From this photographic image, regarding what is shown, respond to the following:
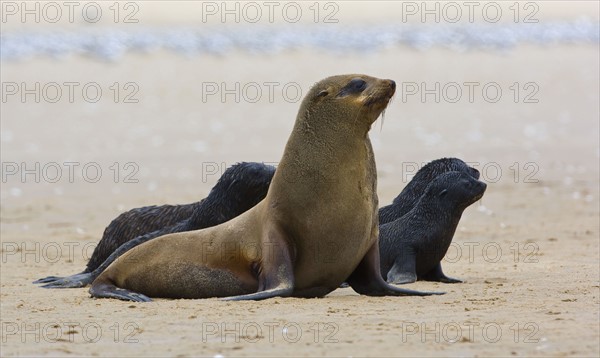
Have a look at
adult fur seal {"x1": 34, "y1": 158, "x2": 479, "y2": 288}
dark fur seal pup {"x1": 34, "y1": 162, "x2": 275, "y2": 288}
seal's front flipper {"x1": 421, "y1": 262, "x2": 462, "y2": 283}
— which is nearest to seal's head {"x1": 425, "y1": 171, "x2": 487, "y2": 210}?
adult fur seal {"x1": 34, "y1": 158, "x2": 479, "y2": 288}

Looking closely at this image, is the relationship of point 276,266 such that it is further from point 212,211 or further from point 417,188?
point 417,188

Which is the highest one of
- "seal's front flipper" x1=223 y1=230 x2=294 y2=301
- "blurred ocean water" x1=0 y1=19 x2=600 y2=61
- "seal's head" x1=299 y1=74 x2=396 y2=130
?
"blurred ocean water" x1=0 y1=19 x2=600 y2=61

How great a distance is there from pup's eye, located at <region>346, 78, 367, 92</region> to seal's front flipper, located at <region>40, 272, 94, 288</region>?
305 cm

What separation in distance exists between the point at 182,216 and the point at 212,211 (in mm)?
884

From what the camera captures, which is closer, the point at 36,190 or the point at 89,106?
the point at 36,190

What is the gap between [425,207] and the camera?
10.7m

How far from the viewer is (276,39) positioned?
147 ft

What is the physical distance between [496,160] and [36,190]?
714 centimetres

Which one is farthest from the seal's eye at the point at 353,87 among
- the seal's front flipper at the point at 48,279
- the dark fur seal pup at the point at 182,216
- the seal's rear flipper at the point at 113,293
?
the seal's front flipper at the point at 48,279

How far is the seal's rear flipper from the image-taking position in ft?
29.4

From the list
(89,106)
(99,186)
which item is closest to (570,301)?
(99,186)

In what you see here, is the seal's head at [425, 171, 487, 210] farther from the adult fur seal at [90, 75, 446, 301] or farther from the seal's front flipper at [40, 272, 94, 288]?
the seal's front flipper at [40, 272, 94, 288]

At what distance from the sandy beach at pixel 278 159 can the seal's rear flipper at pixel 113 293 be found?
131 mm

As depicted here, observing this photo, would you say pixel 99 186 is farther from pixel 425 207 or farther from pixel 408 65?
pixel 408 65
